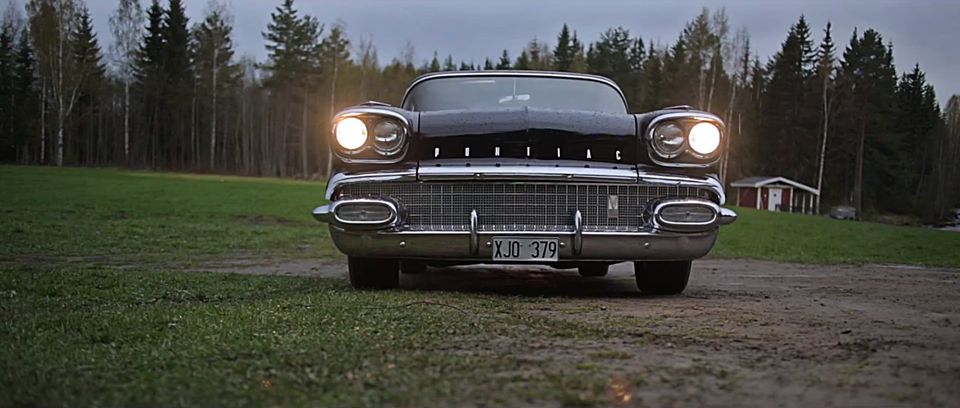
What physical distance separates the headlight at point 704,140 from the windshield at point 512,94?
1.06 meters

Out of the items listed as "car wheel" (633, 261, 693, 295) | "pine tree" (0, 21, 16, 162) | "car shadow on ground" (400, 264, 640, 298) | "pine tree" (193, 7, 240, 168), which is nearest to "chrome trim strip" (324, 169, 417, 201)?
"car shadow on ground" (400, 264, 640, 298)

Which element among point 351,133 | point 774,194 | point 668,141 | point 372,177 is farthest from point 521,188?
point 774,194

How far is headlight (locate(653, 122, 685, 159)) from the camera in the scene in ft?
16.1

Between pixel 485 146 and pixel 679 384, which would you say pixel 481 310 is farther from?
pixel 679 384

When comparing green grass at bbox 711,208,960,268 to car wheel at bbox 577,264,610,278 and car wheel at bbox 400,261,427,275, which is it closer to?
car wheel at bbox 577,264,610,278

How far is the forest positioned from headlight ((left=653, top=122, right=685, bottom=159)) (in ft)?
89.9

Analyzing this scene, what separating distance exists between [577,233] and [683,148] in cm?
89

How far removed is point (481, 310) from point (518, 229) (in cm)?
80

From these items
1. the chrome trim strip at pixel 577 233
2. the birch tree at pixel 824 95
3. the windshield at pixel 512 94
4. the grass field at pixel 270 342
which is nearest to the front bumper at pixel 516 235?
the chrome trim strip at pixel 577 233

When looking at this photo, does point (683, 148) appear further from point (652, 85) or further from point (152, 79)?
point (152, 79)

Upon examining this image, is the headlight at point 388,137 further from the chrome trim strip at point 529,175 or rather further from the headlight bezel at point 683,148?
the headlight bezel at point 683,148

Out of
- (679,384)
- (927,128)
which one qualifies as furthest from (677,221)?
(927,128)

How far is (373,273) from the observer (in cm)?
514

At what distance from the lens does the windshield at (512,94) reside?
582cm
